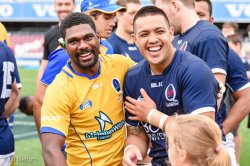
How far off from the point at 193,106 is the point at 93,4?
2.12m

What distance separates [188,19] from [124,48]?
270 centimetres

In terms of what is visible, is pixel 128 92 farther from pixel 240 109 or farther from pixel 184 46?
pixel 240 109

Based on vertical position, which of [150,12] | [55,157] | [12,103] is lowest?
[12,103]

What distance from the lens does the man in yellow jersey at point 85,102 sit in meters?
3.73

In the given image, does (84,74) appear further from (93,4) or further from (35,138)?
(35,138)

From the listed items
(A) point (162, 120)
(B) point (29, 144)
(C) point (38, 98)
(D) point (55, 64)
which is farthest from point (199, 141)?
(B) point (29, 144)

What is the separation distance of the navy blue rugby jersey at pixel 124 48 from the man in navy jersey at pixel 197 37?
2378mm

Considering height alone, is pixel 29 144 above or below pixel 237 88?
below

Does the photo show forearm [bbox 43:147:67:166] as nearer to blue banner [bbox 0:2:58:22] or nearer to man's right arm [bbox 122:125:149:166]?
man's right arm [bbox 122:125:149:166]

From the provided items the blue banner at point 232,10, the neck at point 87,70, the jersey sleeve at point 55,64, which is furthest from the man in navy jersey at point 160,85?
the blue banner at point 232,10

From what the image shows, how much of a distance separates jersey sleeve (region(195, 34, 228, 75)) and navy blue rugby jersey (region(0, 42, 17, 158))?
165 cm

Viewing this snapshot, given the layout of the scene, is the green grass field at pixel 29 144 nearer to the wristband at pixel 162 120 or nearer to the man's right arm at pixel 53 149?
the man's right arm at pixel 53 149

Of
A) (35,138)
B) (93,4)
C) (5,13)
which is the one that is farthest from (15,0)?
(93,4)

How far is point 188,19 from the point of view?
15.1ft
